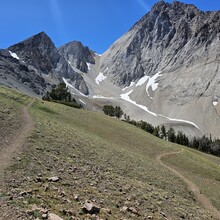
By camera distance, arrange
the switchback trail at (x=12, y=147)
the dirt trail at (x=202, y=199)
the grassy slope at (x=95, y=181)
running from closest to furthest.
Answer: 1. the grassy slope at (x=95, y=181)
2. the switchback trail at (x=12, y=147)
3. the dirt trail at (x=202, y=199)

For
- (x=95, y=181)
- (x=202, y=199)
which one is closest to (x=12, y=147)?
(x=95, y=181)

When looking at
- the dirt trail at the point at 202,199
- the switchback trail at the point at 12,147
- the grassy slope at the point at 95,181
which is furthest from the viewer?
the dirt trail at the point at 202,199

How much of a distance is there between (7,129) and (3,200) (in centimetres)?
1875

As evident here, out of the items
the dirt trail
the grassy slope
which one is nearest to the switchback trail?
the grassy slope

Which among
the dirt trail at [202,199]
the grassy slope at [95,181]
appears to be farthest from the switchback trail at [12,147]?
the dirt trail at [202,199]

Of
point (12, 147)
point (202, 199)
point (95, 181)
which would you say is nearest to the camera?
point (95, 181)

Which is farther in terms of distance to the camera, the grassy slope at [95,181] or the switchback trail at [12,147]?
the switchback trail at [12,147]

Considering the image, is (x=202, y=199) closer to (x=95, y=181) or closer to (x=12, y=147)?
(x=95, y=181)

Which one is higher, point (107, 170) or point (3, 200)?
point (107, 170)

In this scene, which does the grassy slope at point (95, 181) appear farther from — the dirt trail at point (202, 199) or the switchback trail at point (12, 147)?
the dirt trail at point (202, 199)

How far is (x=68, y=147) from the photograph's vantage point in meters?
34.8

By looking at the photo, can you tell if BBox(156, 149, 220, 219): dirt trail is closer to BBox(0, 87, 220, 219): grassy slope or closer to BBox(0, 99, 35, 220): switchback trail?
BBox(0, 87, 220, 219): grassy slope

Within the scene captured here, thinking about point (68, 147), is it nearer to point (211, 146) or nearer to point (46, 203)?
point (46, 203)

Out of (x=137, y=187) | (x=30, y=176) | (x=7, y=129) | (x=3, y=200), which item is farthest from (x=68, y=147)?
(x=3, y=200)
